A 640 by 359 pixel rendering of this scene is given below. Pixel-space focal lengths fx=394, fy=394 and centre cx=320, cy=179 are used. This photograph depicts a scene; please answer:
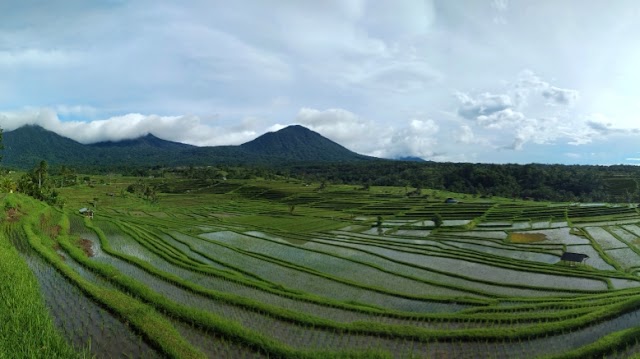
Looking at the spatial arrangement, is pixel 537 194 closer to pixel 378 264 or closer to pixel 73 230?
pixel 378 264

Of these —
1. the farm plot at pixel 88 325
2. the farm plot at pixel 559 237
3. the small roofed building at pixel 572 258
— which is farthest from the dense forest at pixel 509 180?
the farm plot at pixel 88 325

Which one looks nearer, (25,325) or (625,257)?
(25,325)

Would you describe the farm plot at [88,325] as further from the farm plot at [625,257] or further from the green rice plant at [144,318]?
A: the farm plot at [625,257]

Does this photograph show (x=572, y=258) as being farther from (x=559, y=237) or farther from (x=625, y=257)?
(x=559, y=237)

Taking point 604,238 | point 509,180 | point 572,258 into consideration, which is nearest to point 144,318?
point 572,258

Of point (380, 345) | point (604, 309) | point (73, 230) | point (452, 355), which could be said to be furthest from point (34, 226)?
point (604, 309)

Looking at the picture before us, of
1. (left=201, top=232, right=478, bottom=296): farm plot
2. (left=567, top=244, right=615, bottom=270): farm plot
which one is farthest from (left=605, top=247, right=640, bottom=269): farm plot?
(left=201, top=232, right=478, bottom=296): farm plot
